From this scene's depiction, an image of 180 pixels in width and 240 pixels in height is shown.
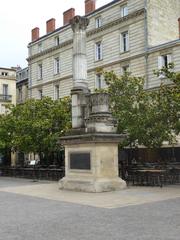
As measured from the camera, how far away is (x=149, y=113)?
25844mm

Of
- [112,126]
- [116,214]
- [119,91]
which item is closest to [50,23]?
[119,91]

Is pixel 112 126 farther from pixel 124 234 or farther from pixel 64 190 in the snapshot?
pixel 124 234

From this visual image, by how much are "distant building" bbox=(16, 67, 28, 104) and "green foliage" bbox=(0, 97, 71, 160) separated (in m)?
35.3

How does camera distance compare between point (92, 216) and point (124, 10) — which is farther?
point (124, 10)

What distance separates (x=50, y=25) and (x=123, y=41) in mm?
15810

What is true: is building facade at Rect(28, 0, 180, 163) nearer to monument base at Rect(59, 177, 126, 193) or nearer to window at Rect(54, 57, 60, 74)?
window at Rect(54, 57, 60, 74)

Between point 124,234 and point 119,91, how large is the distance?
19.4 meters

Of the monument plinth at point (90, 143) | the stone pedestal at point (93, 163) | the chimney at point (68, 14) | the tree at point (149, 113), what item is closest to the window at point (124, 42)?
the chimney at point (68, 14)

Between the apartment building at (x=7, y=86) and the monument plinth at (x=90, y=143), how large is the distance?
51.3 m

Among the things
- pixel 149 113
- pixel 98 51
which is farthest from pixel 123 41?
pixel 149 113

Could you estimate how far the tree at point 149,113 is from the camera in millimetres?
24969

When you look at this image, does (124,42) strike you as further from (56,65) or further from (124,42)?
(56,65)

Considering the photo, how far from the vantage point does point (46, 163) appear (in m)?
38.2

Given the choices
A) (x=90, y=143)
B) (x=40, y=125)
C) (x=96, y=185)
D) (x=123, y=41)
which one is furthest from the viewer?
(x=123, y=41)
